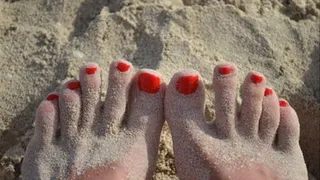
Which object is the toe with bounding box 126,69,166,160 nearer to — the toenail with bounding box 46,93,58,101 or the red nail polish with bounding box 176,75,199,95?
the red nail polish with bounding box 176,75,199,95

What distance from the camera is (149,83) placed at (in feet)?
6.04

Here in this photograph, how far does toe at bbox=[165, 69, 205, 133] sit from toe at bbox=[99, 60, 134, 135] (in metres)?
0.13

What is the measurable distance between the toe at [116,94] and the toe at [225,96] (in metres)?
0.27

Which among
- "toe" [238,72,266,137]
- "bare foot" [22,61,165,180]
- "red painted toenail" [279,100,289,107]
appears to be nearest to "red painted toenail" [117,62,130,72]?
"bare foot" [22,61,165,180]

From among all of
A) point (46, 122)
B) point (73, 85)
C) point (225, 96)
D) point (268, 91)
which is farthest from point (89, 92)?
point (268, 91)

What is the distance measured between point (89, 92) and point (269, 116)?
0.56 m

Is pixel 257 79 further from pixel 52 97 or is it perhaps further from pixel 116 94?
pixel 52 97

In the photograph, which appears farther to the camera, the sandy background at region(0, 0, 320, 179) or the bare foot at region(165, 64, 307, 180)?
the sandy background at region(0, 0, 320, 179)

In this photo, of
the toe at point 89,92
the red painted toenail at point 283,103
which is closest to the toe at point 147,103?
the toe at point 89,92

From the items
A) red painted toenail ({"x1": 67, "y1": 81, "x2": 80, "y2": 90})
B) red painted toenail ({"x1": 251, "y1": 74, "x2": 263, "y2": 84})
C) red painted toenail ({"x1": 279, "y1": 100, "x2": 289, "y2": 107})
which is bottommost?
red painted toenail ({"x1": 279, "y1": 100, "x2": 289, "y2": 107})

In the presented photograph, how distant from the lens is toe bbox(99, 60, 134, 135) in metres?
1.85

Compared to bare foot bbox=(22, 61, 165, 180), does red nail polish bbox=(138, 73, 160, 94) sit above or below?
above

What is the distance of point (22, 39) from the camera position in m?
2.04

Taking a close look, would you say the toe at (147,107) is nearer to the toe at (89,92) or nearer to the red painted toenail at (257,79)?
the toe at (89,92)
